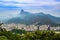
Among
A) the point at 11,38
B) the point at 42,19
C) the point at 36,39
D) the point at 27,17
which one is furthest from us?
the point at 27,17

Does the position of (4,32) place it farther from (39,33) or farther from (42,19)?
(42,19)

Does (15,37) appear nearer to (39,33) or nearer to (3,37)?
(3,37)

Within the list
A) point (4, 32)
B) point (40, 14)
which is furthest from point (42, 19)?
point (4, 32)

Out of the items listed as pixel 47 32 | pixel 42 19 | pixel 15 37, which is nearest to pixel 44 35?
pixel 47 32

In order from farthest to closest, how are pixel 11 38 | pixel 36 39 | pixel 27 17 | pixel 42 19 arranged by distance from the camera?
pixel 27 17
pixel 42 19
pixel 11 38
pixel 36 39

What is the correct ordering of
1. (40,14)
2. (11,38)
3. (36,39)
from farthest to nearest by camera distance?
(40,14) < (11,38) < (36,39)

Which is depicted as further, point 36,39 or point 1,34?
point 1,34

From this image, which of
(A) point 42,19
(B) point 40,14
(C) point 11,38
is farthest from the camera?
(B) point 40,14

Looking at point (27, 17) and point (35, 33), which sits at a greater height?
point (35, 33)

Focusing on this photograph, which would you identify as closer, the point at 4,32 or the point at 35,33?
the point at 35,33
